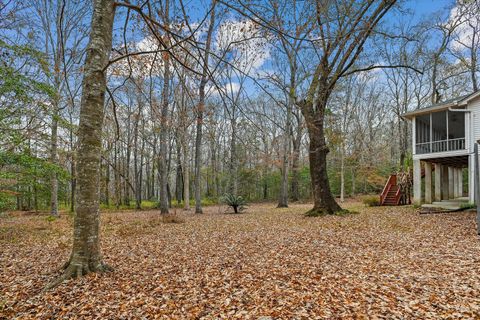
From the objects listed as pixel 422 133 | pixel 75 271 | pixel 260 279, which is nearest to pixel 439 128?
pixel 422 133

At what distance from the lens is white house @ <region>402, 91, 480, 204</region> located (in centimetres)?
1160

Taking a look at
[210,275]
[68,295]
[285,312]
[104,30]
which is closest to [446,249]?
[285,312]

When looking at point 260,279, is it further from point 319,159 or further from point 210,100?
point 210,100

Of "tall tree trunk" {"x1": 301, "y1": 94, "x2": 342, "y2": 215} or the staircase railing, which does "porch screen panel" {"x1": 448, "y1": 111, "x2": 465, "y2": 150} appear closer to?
the staircase railing

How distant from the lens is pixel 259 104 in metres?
26.6

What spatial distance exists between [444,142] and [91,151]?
16.2 m

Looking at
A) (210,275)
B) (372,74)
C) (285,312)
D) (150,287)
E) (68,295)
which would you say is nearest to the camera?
(285,312)

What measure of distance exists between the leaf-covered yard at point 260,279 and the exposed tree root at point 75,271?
0.38 feet

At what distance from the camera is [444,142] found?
1378 centimetres

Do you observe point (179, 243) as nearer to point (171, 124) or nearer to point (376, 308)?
point (376, 308)

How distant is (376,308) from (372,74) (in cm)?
2433

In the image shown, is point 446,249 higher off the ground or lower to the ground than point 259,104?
lower

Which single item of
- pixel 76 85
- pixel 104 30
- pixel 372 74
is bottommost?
pixel 104 30

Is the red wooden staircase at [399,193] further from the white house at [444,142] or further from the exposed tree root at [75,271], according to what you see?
the exposed tree root at [75,271]
